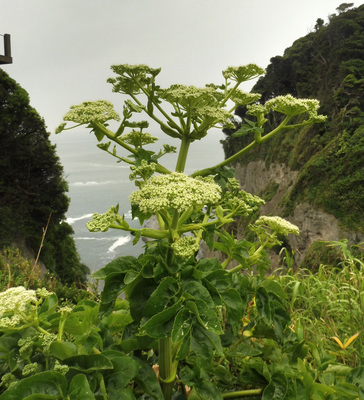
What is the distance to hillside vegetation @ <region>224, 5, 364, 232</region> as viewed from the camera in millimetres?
21234

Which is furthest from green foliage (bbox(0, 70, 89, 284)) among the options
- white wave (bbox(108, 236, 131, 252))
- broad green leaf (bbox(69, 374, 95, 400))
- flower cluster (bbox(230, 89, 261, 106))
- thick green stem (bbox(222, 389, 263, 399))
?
white wave (bbox(108, 236, 131, 252))

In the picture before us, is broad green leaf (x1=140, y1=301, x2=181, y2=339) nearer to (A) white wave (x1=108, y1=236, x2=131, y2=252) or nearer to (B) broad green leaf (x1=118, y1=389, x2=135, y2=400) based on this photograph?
(B) broad green leaf (x1=118, y1=389, x2=135, y2=400)

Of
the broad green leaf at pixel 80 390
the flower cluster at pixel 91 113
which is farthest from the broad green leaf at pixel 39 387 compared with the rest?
the flower cluster at pixel 91 113

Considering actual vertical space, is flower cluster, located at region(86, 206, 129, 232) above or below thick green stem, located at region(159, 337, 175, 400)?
above

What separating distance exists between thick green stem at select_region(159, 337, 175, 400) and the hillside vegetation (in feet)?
63.1

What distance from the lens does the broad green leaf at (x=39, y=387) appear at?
143 centimetres

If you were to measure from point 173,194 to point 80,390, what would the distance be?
3.23 ft

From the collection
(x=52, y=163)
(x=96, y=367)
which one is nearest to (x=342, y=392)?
(x=96, y=367)

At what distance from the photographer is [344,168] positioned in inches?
865

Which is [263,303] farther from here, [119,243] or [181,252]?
[119,243]

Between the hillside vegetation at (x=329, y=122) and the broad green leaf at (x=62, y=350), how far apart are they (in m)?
19.9

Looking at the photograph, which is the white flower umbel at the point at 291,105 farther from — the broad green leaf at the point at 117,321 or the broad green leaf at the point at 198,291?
the broad green leaf at the point at 117,321

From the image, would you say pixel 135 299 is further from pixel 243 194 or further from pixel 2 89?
pixel 2 89

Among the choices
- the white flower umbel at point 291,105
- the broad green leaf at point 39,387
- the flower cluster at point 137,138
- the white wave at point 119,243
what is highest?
the white flower umbel at point 291,105
